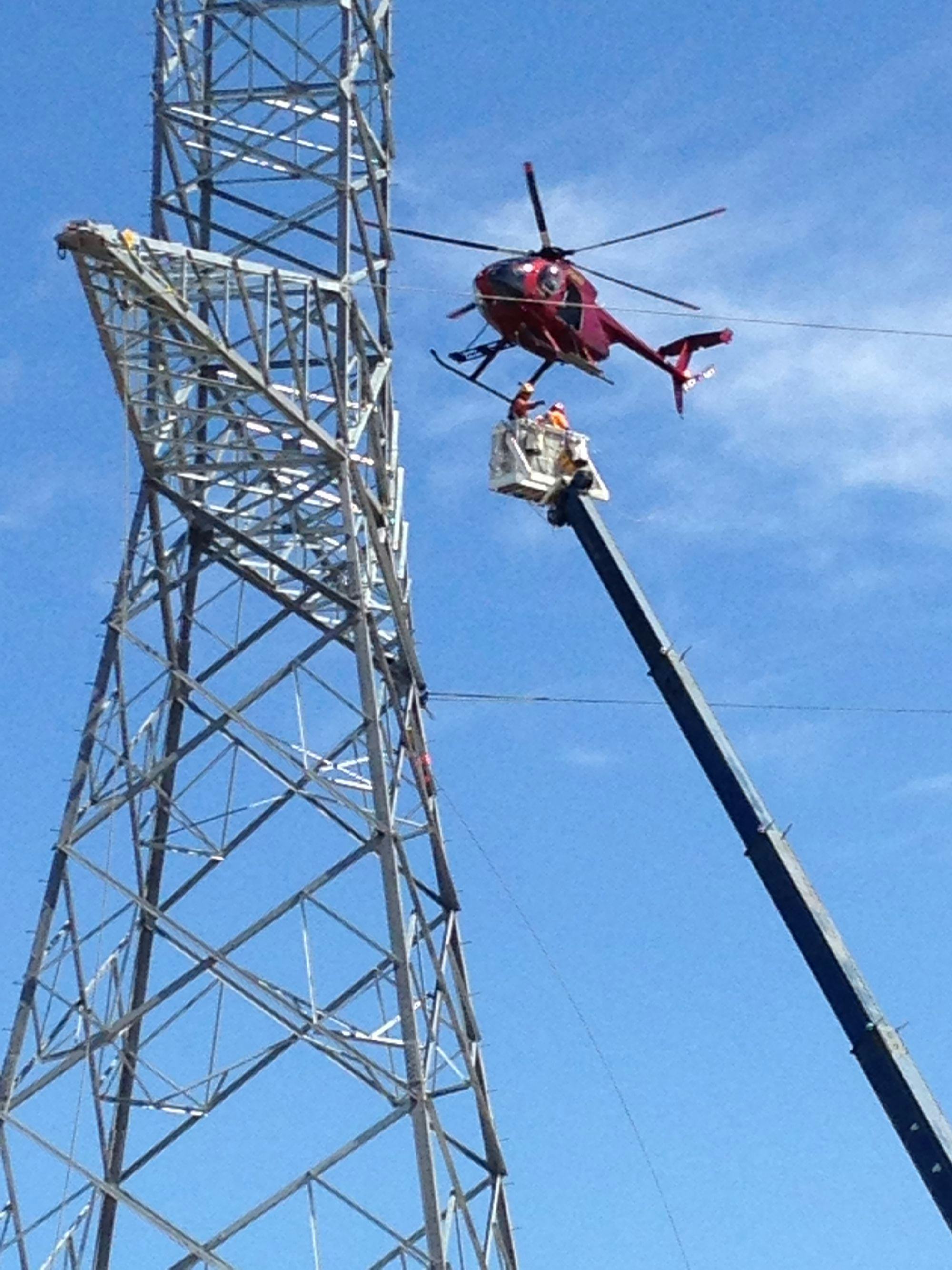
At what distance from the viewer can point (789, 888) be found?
43.1 meters

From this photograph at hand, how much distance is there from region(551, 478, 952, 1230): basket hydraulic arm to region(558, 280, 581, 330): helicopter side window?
4.26 m

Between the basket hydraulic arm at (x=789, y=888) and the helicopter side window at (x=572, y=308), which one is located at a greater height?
the helicopter side window at (x=572, y=308)

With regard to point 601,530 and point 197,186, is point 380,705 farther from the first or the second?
point 197,186

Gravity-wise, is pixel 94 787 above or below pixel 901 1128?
above

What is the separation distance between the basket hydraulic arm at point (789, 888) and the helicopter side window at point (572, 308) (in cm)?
426

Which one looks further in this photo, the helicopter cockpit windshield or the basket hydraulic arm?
the helicopter cockpit windshield

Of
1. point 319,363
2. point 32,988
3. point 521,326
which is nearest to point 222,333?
point 319,363

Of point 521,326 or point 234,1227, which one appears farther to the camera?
point 521,326

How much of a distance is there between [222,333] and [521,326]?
624 centimetres

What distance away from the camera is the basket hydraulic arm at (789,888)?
134 feet

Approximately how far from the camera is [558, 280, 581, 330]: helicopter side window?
49594 millimetres

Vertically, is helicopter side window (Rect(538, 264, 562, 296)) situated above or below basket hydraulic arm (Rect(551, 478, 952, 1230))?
above

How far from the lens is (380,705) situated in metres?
46.8

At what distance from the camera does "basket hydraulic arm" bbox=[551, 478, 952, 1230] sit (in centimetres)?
4097
